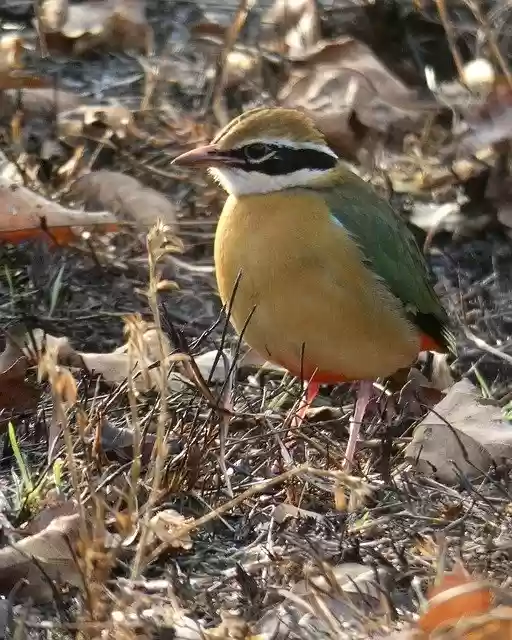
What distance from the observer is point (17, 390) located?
468 centimetres

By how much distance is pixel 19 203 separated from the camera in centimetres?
591

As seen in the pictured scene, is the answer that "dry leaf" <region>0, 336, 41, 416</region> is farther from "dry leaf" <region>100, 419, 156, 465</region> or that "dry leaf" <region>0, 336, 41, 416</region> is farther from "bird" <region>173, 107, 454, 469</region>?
"bird" <region>173, 107, 454, 469</region>

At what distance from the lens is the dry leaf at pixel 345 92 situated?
302 inches

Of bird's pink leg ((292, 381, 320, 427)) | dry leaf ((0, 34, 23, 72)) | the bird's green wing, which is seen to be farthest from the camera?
dry leaf ((0, 34, 23, 72))

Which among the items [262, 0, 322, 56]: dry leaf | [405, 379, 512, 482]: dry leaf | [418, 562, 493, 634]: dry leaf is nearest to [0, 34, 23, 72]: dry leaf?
[262, 0, 322, 56]: dry leaf

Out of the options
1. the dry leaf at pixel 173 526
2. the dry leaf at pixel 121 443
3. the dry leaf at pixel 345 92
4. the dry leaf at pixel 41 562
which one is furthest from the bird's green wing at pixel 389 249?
the dry leaf at pixel 345 92

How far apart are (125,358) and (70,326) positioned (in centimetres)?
78

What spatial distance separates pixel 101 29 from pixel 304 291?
4982 millimetres

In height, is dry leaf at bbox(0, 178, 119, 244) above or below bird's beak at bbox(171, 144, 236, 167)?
below

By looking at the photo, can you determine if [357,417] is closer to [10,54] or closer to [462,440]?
[462,440]

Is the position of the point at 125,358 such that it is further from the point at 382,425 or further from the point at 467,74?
the point at 467,74

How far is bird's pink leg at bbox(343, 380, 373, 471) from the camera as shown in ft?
14.3

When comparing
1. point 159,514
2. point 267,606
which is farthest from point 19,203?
Result: point 267,606

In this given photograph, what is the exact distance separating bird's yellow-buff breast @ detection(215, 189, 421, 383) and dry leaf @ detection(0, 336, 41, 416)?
A: 33.5 inches
